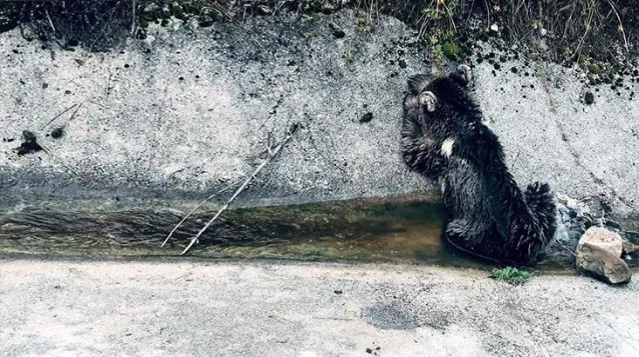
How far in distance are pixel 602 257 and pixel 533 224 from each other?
528 millimetres

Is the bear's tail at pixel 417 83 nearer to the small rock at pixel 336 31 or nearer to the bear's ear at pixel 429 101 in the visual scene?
the bear's ear at pixel 429 101

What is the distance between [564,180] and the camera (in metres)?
6.30

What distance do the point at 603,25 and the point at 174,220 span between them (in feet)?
14.8

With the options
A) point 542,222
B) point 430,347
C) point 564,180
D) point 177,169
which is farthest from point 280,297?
point 564,180

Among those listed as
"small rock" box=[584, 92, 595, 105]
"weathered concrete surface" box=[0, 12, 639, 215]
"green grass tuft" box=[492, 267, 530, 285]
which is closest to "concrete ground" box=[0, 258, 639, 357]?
"green grass tuft" box=[492, 267, 530, 285]

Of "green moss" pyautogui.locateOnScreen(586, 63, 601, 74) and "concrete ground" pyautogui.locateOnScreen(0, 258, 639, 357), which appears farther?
"green moss" pyautogui.locateOnScreen(586, 63, 601, 74)

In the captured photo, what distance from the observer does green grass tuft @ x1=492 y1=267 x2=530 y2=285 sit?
5.14 m

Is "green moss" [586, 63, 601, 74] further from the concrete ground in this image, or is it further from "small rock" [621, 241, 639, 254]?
the concrete ground

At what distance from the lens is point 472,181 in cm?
579

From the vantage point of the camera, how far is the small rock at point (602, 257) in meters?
5.16

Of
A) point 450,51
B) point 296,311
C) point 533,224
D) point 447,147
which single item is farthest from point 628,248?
point 296,311

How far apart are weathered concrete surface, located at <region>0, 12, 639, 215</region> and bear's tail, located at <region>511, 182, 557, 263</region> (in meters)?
0.58

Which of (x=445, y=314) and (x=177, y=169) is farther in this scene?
(x=177, y=169)

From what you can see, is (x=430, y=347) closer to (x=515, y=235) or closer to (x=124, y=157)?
(x=515, y=235)
